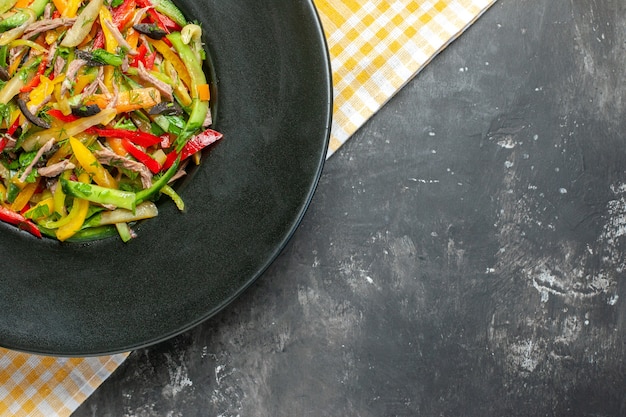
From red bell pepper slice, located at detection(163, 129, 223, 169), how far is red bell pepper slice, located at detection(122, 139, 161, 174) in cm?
6

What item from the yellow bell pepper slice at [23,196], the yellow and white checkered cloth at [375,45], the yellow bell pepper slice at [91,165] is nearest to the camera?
the yellow bell pepper slice at [91,165]

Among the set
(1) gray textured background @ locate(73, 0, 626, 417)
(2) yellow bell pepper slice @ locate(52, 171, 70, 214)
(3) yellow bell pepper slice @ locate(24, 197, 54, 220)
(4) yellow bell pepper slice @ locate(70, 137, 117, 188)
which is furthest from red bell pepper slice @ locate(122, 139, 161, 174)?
(1) gray textured background @ locate(73, 0, 626, 417)

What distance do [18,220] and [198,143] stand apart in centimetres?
74

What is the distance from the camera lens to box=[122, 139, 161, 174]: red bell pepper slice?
Result: 2225mm

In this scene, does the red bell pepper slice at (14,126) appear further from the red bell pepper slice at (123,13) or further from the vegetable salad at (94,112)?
the red bell pepper slice at (123,13)

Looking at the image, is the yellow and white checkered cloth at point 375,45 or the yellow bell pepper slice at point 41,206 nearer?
the yellow bell pepper slice at point 41,206

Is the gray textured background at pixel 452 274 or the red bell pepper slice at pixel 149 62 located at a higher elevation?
the red bell pepper slice at pixel 149 62

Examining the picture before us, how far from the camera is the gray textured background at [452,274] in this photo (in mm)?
2680

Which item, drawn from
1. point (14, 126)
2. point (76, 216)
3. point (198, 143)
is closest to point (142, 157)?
point (198, 143)

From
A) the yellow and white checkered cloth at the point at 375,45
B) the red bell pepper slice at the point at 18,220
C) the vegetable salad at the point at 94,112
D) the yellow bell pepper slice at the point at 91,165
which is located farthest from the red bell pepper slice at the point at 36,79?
the yellow and white checkered cloth at the point at 375,45

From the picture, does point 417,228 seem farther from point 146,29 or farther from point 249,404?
point 146,29

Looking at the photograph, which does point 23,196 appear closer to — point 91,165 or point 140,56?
point 91,165

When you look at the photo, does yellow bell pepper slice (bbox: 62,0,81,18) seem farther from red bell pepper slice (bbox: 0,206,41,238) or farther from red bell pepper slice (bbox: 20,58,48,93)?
red bell pepper slice (bbox: 0,206,41,238)

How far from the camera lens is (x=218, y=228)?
2250 mm
